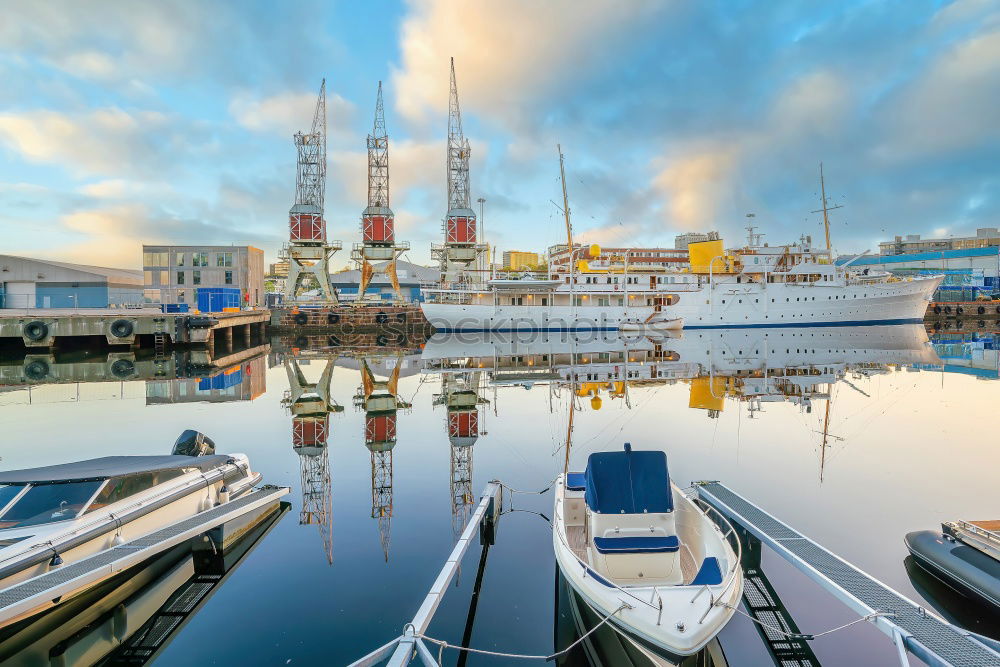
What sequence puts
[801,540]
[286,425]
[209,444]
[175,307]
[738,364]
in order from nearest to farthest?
[801,540], [209,444], [286,425], [738,364], [175,307]

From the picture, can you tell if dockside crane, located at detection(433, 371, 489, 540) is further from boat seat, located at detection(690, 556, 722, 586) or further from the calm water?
boat seat, located at detection(690, 556, 722, 586)

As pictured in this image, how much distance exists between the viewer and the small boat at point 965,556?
240 inches

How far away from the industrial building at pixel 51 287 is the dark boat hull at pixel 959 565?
6271cm

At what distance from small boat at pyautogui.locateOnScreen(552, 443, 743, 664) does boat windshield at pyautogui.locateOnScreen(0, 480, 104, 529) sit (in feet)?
19.4

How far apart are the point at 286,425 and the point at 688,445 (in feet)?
37.2

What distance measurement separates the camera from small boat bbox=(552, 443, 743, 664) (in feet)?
15.6

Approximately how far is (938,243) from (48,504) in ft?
486

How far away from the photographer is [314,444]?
537 inches

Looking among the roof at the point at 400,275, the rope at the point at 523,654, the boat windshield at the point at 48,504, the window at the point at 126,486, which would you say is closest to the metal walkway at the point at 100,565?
the window at the point at 126,486

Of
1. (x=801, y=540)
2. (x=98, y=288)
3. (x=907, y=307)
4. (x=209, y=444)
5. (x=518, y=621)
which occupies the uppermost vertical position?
(x=98, y=288)

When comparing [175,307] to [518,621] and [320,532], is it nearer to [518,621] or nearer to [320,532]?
[320,532]

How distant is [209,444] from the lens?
35.4 feet

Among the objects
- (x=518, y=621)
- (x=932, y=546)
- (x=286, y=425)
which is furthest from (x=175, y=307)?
(x=932, y=546)

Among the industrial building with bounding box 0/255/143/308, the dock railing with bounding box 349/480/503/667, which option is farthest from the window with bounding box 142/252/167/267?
the dock railing with bounding box 349/480/503/667
